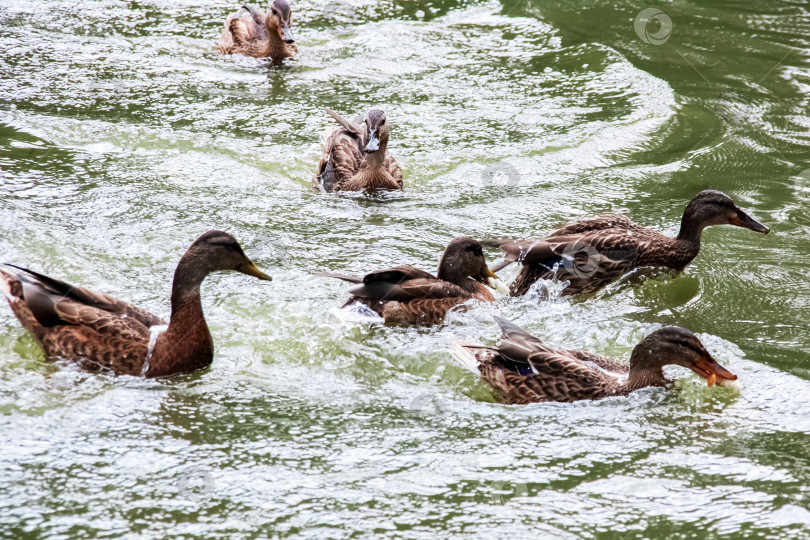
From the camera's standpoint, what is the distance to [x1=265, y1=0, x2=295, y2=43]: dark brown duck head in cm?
1116

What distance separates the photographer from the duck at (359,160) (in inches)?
334

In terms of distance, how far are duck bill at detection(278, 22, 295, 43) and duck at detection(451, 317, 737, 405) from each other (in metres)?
6.38

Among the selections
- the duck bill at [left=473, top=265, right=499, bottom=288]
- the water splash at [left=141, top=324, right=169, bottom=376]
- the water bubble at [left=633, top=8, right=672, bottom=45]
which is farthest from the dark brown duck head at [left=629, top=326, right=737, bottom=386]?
the water bubble at [left=633, top=8, right=672, bottom=45]

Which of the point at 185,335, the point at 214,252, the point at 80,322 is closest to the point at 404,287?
the point at 214,252

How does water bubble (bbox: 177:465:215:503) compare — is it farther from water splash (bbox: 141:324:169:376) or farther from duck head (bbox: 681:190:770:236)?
duck head (bbox: 681:190:770:236)

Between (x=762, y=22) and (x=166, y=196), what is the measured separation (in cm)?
865

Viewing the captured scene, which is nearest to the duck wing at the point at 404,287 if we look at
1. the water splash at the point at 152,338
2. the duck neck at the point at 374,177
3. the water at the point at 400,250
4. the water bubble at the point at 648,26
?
the water at the point at 400,250

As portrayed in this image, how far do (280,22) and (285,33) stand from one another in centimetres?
19

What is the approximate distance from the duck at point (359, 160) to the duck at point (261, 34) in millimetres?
2505

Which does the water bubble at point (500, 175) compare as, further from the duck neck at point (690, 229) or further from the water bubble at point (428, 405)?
the water bubble at point (428, 405)

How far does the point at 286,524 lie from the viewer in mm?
4504

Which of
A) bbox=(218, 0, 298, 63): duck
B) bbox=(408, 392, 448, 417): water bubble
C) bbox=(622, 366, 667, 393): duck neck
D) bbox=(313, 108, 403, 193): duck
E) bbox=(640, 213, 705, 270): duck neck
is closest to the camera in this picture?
bbox=(408, 392, 448, 417): water bubble

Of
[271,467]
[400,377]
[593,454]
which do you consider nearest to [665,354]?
[593,454]

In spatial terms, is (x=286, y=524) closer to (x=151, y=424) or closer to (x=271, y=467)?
(x=271, y=467)
